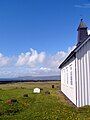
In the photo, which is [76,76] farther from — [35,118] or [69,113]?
[35,118]

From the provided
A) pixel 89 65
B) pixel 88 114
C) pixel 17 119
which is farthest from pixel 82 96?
pixel 17 119

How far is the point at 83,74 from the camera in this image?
19.8 metres

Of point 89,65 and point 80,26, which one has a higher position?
point 80,26

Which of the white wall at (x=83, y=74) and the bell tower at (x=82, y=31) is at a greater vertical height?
the bell tower at (x=82, y=31)

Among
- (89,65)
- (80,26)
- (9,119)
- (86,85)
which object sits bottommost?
(9,119)

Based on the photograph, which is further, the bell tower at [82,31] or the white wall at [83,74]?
the bell tower at [82,31]

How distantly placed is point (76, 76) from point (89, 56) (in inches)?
116

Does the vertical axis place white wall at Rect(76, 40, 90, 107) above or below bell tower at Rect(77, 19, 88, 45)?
below

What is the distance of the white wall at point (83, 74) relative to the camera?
1890cm

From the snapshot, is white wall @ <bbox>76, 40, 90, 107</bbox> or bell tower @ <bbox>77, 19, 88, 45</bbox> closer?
white wall @ <bbox>76, 40, 90, 107</bbox>

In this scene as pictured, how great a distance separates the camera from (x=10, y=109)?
65.6ft

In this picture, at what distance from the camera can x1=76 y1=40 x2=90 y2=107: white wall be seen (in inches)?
744

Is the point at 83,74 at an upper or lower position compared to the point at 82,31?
lower

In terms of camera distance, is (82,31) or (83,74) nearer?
(83,74)
